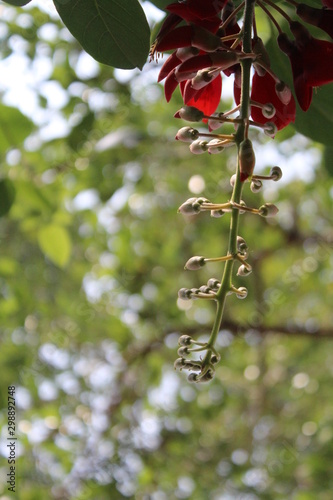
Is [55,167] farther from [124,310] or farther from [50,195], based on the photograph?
[124,310]

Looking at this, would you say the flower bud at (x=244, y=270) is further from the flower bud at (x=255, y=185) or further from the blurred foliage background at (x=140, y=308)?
the blurred foliage background at (x=140, y=308)

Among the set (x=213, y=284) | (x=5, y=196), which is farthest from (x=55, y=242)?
(x=213, y=284)

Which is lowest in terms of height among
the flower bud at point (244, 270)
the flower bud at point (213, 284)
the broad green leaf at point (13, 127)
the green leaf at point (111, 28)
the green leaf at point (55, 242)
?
the flower bud at point (213, 284)

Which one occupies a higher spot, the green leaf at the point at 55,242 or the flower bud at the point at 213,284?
the green leaf at the point at 55,242

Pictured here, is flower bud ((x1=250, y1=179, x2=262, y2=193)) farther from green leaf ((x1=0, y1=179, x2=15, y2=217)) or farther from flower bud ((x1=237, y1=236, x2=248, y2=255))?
green leaf ((x1=0, y1=179, x2=15, y2=217))

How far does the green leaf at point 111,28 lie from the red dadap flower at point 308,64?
0.09 meters

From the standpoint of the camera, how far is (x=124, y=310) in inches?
82.8

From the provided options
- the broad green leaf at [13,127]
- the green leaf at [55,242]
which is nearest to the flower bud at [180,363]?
the broad green leaf at [13,127]

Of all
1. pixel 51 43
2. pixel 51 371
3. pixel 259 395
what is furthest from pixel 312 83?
pixel 259 395

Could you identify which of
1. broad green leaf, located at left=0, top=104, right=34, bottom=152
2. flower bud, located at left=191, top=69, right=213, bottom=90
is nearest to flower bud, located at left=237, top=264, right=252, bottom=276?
flower bud, located at left=191, top=69, right=213, bottom=90

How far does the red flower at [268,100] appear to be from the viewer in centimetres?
39

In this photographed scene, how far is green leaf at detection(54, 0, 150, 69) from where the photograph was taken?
1.36 ft

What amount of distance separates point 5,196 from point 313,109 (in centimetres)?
47

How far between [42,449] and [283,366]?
1078mm
